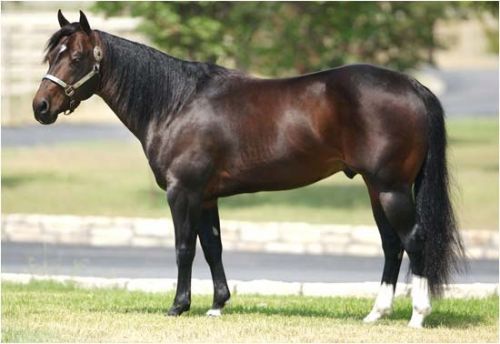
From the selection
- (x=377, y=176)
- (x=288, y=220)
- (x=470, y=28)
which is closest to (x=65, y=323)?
(x=377, y=176)

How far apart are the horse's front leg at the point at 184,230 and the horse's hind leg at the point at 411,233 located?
4.86 ft

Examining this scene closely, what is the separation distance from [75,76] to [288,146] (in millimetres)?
1811

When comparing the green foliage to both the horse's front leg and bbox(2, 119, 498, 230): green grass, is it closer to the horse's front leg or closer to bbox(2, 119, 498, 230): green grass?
bbox(2, 119, 498, 230): green grass

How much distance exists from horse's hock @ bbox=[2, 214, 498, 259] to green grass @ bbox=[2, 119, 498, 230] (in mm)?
1383

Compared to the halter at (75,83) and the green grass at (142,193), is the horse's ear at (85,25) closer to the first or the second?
the halter at (75,83)

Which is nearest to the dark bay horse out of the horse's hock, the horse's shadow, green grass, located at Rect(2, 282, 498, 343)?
the horse's shadow

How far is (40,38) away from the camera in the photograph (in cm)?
3719

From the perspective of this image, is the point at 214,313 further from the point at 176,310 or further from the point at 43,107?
the point at 43,107

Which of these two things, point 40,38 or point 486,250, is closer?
point 486,250

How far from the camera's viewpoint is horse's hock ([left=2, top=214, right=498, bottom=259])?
53.5 feet

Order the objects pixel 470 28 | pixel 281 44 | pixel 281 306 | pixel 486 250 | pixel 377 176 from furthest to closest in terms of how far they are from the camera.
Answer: pixel 470 28
pixel 281 44
pixel 486 250
pixel 281 306
pixel 377 176

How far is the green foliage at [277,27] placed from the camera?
783 inches

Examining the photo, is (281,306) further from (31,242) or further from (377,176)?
(31,242)

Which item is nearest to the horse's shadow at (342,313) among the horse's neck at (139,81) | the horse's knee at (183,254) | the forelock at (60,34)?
the horse's knee at (183,254)
